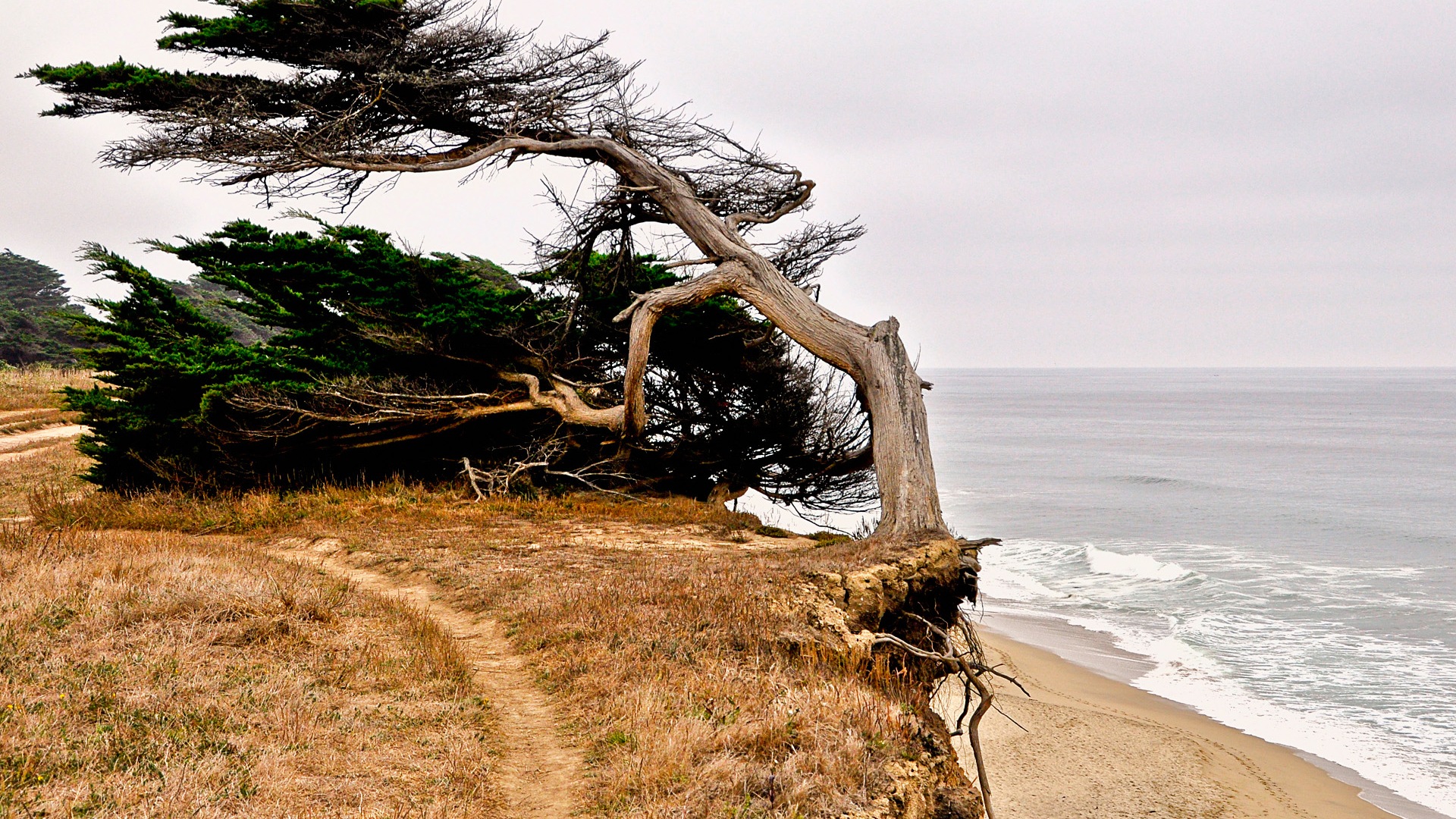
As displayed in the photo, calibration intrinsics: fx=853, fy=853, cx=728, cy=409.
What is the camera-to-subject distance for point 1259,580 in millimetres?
22203

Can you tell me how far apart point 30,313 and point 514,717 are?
254 feet

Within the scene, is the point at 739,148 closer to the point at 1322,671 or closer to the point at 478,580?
the point at 478,580

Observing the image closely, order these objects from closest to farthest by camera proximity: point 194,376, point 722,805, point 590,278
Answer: point 722,805
point 194,376
point 590,278

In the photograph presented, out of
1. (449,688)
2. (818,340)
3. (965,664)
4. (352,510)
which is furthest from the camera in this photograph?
(352,510)

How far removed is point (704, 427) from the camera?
16.4m

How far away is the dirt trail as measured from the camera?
445 cm

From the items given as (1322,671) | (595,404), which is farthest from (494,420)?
(1322,671)

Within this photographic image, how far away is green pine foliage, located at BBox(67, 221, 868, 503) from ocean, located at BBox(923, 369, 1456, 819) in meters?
7.51

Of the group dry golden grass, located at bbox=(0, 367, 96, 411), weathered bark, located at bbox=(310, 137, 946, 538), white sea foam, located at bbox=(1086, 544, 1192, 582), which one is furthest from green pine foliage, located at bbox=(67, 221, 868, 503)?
dry golden grass, located at bbox=(0, 367, 96, 411)

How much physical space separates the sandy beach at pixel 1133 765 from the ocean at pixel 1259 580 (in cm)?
64

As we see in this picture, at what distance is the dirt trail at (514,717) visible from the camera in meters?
4.45

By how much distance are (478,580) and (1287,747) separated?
11.4m

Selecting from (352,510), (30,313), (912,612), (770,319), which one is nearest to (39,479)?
(352,510)

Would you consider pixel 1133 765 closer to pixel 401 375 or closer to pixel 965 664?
pixel 965 664
